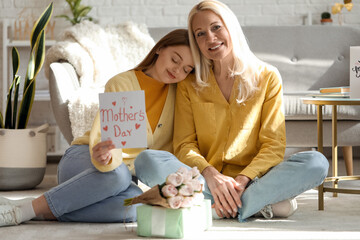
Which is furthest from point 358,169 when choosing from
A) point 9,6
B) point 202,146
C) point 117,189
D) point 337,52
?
point 9,6

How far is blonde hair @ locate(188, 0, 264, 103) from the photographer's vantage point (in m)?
1.93

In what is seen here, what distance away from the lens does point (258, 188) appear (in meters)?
1.79

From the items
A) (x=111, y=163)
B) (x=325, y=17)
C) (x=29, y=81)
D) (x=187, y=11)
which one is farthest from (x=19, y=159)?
(x=325, y=17)

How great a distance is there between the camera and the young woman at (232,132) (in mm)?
1803

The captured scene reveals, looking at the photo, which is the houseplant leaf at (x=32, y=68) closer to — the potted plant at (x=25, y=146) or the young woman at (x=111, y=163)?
the potted plant at (x=25, y=146)

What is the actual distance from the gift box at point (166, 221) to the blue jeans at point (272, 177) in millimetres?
255

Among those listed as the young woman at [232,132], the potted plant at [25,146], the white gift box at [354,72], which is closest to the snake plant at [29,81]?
the potted plant at [25,146]

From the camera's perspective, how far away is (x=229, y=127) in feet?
6.46

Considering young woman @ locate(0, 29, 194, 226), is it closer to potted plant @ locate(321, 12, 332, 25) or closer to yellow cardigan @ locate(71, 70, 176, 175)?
yellow cardigan @ locate(71, 70, 176, 175)

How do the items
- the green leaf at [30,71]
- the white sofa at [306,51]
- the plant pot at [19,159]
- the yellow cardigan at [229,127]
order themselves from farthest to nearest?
the white sofa at [306,51] → the green leaf at [30,71] → the plant pot at [19,159] → the yellow cardigan at [229,127]

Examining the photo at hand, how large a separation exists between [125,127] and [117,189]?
31 centimetres

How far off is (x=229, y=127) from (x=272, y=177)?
26 cm

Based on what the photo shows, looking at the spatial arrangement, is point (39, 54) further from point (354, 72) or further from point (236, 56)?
point (354, 72)

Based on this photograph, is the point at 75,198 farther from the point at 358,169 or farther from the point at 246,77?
the point at 358,169
